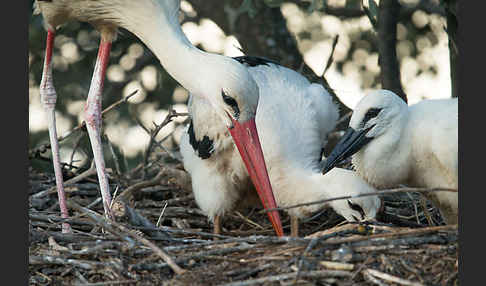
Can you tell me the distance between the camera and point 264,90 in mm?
5809

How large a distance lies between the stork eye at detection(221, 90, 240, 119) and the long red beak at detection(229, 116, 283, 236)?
2.7 inches

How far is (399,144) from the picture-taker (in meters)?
4.98

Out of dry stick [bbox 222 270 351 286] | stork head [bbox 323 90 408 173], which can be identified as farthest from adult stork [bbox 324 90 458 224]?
dry stick [bbox 222 270 351 286]

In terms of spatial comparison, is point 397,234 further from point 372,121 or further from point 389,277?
point 372,121

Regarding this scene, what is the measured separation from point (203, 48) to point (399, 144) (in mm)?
3685

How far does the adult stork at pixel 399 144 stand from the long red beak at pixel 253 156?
1.45 feet

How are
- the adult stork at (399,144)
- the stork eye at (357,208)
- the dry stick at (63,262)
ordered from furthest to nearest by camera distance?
the stork eye at (357,208), the adult stork at (399,144), the dry stick at (63,262)

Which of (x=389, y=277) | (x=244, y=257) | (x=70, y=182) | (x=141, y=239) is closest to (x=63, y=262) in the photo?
(x=141, y=239)

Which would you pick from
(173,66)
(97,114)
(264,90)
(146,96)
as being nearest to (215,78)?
(173,66)

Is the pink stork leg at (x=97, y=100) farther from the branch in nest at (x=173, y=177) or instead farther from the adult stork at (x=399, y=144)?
the adult stork at (x=399, y=144)

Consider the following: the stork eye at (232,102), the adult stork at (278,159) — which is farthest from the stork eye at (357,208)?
the stork eye at (232,102)

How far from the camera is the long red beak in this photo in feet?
16.6

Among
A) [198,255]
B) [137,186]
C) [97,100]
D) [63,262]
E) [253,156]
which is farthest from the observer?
[137,186]

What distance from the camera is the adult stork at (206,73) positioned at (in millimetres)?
4949
